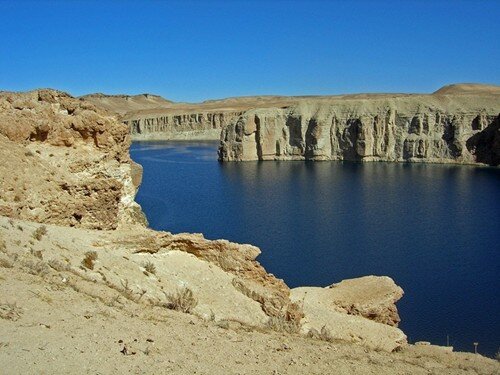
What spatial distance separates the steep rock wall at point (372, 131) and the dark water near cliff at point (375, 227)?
15.5m

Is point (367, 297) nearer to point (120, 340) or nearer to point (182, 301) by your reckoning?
point (182, 301)

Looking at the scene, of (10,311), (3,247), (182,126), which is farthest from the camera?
(182,126)

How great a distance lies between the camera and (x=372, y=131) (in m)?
90.0

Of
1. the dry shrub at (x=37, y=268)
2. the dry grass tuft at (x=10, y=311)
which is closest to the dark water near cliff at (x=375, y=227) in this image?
the dry shrub at (x=37, y=268)

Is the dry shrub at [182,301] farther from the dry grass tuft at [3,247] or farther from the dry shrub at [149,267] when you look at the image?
the dry grass tuft at [3,247]

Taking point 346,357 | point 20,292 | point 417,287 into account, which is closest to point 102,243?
point 20,292

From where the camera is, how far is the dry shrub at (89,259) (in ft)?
33.1

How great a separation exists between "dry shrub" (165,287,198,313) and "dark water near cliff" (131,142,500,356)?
11.9 m

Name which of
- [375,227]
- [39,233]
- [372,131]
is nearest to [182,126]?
[372,131]

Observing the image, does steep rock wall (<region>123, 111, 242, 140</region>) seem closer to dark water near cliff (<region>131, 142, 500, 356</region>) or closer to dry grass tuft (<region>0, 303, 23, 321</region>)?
dark water near cliff (<region>131, 142, 500, 356</region>)

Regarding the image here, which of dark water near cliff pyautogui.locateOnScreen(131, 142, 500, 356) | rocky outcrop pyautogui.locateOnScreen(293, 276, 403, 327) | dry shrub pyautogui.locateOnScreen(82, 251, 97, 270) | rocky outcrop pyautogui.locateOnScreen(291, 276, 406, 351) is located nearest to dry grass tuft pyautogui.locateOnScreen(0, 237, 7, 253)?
dry shrub pyautogui.locateOnScreen(82, 251, 97, 270)

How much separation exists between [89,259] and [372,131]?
8426cm

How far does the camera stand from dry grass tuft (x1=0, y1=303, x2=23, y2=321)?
7084 mm

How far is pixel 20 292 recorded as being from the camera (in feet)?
25.6
